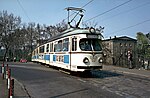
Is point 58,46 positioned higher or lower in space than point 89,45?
higher

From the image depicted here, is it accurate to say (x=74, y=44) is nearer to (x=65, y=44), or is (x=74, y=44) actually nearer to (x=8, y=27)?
(x=65, y=44)

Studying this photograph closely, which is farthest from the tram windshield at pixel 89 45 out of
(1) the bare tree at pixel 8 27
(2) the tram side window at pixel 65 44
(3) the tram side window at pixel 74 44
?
(1) the bare tree at pixel 8 27

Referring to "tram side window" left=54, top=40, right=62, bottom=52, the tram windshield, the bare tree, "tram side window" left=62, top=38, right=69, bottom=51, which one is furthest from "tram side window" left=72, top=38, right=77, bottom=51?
the bare tree

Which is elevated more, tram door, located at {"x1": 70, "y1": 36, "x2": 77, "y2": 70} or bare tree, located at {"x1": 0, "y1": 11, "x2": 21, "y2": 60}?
bare tree, located at {"x1": 0, "y1": 11, "x2": 21, "y2": 60}

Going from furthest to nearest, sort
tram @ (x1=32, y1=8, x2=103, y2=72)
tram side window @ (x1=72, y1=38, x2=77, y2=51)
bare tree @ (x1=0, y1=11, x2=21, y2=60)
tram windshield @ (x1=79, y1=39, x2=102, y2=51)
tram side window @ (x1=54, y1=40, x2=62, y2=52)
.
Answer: bare tree @ (x1=0, y1=11, x2=21, y2=60), tram side window @ (x1=54, y1=40, x2=62, y2=52), tram side window @ (x1=72, y1=38, x2=77, y2=51), tram windshield @ (x1=79, y1=39, x2=102, y2=51), tram @ (x1=32, y1=8, x2=103, y2=72)

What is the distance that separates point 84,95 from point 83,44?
22.1ft

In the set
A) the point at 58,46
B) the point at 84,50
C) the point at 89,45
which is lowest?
the point at 84,50

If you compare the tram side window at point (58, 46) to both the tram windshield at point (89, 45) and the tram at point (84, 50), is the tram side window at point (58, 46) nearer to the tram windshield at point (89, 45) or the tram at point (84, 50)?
the tram at point (84, 50)

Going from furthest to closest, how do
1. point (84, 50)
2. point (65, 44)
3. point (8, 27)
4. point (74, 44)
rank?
point (8, 27)
point (65, 44)
point (74, 44)
point (84, 50)

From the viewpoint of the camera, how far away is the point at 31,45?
221ft

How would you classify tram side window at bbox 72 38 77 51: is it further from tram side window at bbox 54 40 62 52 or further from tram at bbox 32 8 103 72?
tram side window at bbox 54 40 62 52

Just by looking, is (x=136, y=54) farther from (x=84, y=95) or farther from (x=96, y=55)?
(x=84, y=95)

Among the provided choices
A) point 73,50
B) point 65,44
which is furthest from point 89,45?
point 65,44

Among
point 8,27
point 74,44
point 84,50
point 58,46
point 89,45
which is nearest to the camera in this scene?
point 84,50
